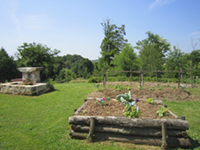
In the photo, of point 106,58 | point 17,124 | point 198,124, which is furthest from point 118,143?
point 106,58

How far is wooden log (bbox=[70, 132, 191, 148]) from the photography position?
3.21 metres

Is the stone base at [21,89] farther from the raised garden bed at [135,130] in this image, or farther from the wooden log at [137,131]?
the wooden log at [137,131]

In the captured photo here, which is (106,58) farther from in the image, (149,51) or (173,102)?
(173,102)

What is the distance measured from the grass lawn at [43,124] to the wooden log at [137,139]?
0.42ft

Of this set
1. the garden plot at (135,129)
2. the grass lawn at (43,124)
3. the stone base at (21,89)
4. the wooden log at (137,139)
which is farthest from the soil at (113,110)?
the stone base at (21,89)

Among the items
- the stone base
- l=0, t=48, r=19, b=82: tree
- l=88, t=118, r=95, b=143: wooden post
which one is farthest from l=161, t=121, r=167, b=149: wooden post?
l=0, t=48, r=19, b=82: tree

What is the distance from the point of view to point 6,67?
13258 mm

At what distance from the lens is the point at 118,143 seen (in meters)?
3.36

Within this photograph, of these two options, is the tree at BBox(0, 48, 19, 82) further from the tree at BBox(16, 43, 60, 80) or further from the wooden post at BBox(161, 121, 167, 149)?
the wooden post at BBox(161, 121, 167, 149)

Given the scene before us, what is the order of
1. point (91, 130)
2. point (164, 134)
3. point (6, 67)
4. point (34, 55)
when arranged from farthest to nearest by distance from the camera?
point (34, 55) → point (6, 67) → point (91, 130) → point (164, 134)

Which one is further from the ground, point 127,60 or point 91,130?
point 127,60

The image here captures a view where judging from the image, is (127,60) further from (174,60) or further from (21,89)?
(21,89)

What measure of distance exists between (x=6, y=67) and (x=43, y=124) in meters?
12.0

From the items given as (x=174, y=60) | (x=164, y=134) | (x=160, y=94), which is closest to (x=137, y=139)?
(x=164, y=134)
